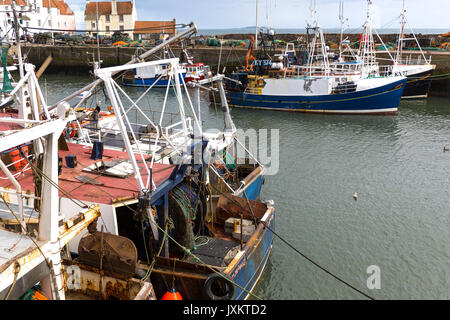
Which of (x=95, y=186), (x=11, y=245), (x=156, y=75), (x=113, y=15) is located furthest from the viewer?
(x=113, y=15)

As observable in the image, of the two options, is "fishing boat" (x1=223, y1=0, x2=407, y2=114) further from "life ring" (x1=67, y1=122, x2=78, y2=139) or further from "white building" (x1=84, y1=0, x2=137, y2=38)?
"white building" (x1=84, y1=0, x2=137, y2=38)

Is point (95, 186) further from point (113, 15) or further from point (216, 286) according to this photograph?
point (113, 15)

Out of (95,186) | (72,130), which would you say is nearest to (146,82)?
(72,130)

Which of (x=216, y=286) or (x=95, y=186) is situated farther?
(x=95, y=186)

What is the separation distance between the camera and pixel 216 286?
912 cm

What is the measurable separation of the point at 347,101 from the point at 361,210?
739 inches

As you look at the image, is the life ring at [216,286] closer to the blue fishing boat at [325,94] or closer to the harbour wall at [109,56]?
the blue fishing boat at [325,94]

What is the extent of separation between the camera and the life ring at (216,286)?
8727 millimetres

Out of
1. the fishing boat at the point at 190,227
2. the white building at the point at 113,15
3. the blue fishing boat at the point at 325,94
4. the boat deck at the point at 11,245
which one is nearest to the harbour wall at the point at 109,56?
the blue fishing boat at the point at 325,94

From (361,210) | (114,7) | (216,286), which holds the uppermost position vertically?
(114,7)

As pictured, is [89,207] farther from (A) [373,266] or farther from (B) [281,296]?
(A) [373,266]

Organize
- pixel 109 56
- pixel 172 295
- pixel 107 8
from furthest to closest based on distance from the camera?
pixel 107 8, pixel 109 56, pixel 172 295

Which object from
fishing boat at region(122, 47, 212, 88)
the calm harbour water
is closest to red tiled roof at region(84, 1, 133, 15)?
fishing boat at region(122, 47, 212, 88)
